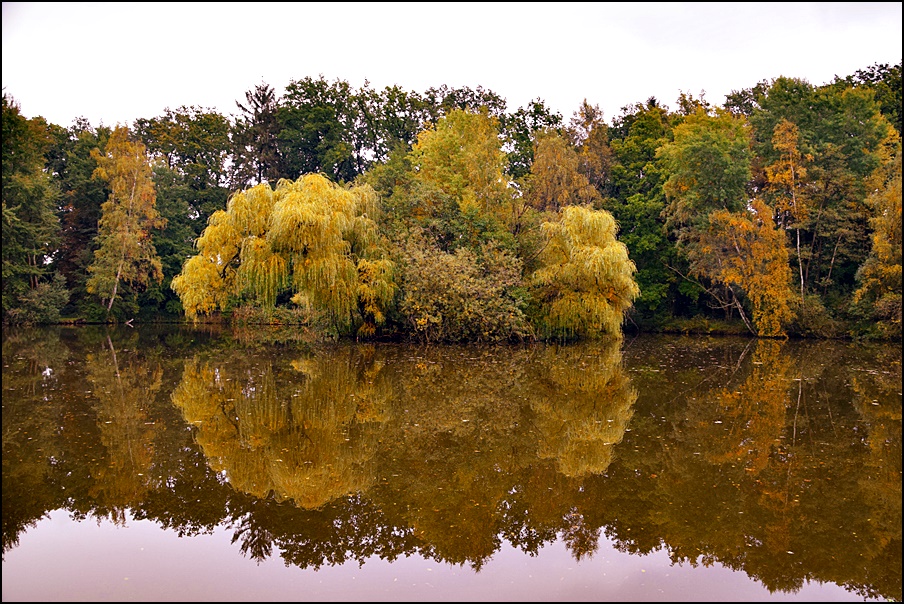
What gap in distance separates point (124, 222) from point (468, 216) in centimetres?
2327

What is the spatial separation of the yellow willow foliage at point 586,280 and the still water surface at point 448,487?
944 centimetres

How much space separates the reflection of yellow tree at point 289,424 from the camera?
7.61 meters

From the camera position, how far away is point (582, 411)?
1171 cm

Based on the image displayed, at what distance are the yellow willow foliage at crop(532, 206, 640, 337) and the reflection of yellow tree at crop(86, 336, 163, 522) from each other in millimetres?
13794

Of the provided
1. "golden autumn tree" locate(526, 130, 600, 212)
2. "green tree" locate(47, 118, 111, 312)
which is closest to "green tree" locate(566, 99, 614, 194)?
"golden autumn tree" locate(526, 130, 600, 212)

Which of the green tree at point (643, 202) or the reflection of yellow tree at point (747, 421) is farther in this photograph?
the green tree at point (643, 202)

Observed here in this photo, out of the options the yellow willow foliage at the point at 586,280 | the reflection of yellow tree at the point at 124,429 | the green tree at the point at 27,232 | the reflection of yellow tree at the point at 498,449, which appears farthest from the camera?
the green tree at the point at 27,232

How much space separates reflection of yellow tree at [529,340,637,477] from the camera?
8.74 m

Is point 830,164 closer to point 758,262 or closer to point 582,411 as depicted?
point 758,262

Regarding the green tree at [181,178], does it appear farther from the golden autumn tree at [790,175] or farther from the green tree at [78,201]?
the golden autumn tree at [790,175]

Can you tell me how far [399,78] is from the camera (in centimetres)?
4872

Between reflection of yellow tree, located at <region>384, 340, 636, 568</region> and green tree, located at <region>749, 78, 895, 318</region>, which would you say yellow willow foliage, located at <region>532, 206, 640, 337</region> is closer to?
reflection of yellow tree, located at <region>384, 340, 636, 568</region>

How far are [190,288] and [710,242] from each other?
22781 millimetres

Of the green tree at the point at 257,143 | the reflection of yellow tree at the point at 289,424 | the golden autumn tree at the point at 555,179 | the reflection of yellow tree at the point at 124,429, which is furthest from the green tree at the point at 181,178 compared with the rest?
the reflection of yellow tree at the point at 289,424
